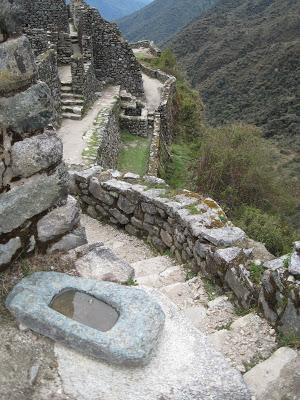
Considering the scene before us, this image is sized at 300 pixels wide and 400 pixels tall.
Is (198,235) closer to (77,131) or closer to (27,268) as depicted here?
(27,268)

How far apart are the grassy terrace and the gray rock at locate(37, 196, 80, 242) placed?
28.1 feet

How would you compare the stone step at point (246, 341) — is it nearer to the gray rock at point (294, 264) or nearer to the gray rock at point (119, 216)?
the gray rock at point (294, 264)

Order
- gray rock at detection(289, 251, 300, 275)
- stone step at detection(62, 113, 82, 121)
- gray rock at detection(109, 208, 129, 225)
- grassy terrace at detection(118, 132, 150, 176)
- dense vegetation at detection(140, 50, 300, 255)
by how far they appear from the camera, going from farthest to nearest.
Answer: stone step at detection(62, 113, 82, 121) < dense vegetation at detection(140, 50, 300, 255) < grassy terrace at detection(118, 132, 150, 176) < gray rock at detection(109, 208, 129, 225) < gray rock at detection(289, 251, 300, 275)

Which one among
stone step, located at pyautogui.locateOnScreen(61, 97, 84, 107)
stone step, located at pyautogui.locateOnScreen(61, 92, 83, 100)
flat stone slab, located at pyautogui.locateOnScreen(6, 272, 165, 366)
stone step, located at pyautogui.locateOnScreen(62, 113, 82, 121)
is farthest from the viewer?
stone step, located at pyautogui.locateOnScreen(61, 92, 83, 100)

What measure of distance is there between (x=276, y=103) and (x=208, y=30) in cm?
3599

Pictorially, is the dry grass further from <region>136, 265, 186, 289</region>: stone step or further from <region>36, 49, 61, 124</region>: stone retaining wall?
<region>36, 49, 61, 124</region>: stone retaining wall

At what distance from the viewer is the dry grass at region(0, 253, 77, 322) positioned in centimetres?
335

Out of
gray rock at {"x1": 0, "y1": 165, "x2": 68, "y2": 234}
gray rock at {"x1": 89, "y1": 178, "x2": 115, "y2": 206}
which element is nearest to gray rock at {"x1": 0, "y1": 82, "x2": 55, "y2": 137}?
gray rock at {"x1": 0, "y1": 165, "x2": 68, "y2": 234}

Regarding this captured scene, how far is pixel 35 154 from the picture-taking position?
338cm

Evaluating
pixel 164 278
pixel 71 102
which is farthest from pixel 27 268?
pixel 71 102

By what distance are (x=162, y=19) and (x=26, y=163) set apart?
15254 centimetres

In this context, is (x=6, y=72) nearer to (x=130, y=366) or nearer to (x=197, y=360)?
(x=130, y=366)

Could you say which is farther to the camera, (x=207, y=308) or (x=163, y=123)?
(x=163, y=123)

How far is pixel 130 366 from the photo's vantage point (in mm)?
2986
